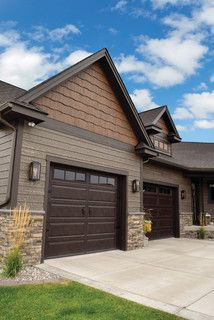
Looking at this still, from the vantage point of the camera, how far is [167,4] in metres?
11.5

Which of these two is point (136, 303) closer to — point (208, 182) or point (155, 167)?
point (155, 167)

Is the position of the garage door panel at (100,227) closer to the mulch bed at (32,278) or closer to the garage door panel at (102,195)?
the garage door panel at (102,195)

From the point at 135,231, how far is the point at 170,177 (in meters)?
5.16

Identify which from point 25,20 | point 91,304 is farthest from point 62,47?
point 91,304

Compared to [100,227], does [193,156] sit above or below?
above

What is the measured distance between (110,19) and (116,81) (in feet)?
9.33

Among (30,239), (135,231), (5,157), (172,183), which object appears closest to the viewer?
(30,239)

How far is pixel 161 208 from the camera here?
14703 mm

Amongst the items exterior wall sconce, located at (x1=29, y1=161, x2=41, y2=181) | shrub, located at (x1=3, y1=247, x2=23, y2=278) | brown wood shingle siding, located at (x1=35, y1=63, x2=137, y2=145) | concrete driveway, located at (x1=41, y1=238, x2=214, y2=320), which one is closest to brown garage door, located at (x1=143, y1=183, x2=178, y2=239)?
brown wood shingle siding, located at (x1=35, y1=63, x2=137, y2=145)

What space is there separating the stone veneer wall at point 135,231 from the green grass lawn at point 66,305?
17.4 feet

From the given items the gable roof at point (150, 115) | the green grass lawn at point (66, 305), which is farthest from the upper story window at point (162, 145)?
the green grass lawn at point (66, 305)

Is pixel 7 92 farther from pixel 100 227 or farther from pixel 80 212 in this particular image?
pixel 100 227

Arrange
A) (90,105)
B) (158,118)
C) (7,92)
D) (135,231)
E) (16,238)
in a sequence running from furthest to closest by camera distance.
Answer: (158,118) < (135,231) < (7,92) < (90,105) < (16,238)

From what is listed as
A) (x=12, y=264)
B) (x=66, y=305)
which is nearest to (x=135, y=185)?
(x=12, y=264)
